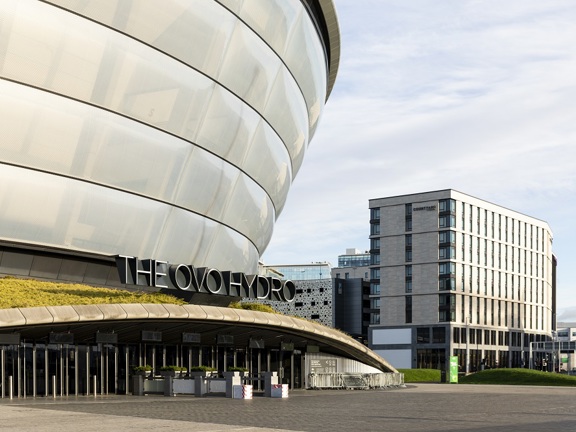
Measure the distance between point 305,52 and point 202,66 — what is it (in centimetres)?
1391

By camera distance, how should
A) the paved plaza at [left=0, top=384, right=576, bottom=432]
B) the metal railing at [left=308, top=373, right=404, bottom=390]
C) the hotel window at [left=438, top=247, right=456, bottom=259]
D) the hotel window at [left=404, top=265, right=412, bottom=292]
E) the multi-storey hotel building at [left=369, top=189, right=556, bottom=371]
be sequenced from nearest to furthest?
the paved plaza at [left=0, top=384, right=576, bottom=432]
the metal railing at [left=308, top=373, right=404, bottom=390]
the hotel window at [left=438, top=247, right=456, bottom=259]
the multi-storey hotel building at [left=369, top=189, right=556, bottom=371]
the hotel window at [left=404, top=265, right=412, bottom=292]

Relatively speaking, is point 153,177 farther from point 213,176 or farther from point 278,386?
point 278,386

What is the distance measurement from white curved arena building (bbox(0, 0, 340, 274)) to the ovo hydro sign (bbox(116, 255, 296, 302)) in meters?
2.28

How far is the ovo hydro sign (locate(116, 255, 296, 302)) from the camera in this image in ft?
139

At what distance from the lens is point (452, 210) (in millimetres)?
153625

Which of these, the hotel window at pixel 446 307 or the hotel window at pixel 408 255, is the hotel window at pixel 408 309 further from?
the hotel window at pixel 408 255

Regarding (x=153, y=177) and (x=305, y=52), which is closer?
(x=153, y=177)

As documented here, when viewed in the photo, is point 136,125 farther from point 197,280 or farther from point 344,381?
point 344,381

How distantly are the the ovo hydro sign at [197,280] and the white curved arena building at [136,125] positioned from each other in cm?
228

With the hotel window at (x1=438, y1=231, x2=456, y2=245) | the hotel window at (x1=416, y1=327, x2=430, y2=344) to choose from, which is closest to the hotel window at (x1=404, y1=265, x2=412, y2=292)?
the hotel window at (x1=416, y1=327, x2=430, y2=344)

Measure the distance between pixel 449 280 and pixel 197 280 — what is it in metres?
111

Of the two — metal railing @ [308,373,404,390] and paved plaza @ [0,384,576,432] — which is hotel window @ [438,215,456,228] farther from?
paved plaza @ [0,384,576,432]

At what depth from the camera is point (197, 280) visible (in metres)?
46.0

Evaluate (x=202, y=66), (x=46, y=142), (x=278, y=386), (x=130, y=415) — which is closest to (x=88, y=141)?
(x=46, y=142)
